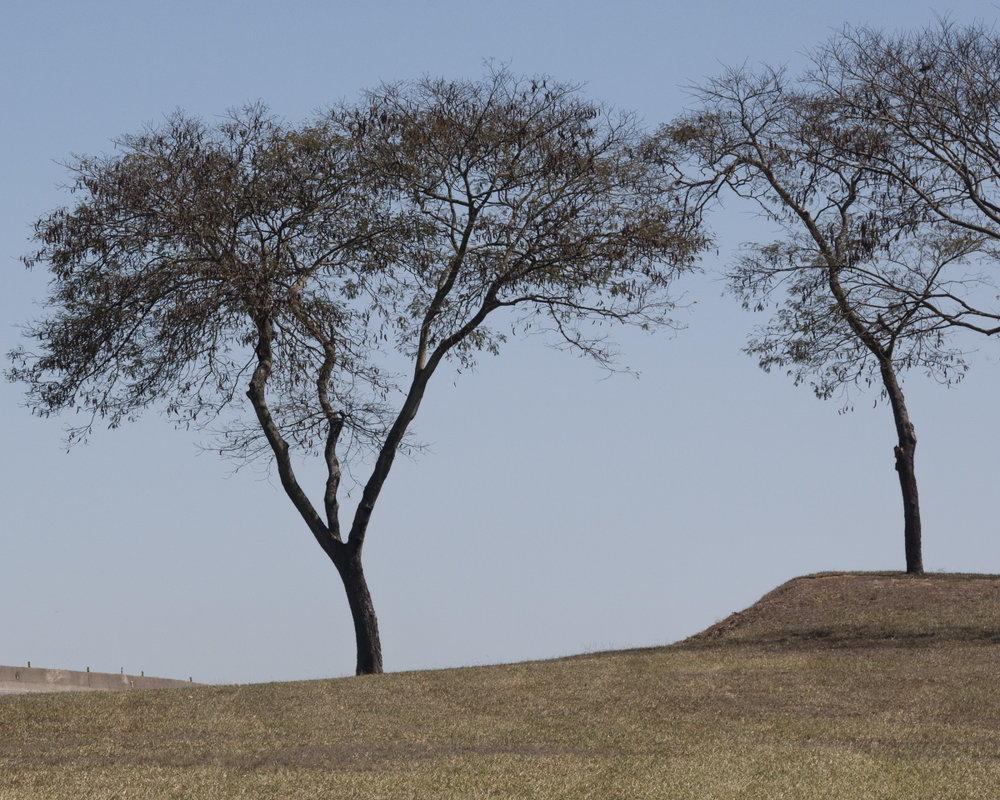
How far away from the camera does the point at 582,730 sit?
16.0 metres

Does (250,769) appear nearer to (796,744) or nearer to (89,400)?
→ (796,744)

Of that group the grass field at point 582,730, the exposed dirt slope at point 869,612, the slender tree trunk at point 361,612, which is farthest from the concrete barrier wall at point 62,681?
the exposed dirt slope at point 869,612

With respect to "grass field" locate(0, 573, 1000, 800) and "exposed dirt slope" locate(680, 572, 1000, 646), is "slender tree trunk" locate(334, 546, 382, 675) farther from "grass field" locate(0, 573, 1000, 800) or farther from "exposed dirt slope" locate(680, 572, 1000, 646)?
"exposed dirt slope" locate(680, 572, 1000, 646)

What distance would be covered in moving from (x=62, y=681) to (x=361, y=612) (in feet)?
35.3

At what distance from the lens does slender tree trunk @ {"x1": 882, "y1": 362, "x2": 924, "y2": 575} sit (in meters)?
31.6

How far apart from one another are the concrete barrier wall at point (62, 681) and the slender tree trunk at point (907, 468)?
19.7 meters

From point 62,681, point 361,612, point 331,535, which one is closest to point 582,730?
point 361,612

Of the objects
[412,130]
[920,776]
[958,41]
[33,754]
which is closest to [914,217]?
[958,41]

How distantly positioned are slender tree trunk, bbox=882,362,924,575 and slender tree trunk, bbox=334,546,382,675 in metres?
14.8

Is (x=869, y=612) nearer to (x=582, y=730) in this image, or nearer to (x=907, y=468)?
(x=907, y=468)

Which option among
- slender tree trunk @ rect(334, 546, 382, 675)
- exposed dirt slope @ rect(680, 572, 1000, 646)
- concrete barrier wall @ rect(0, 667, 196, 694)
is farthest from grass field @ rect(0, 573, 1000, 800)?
concrete barrier wall @ rect(0, 667, 196, 694)

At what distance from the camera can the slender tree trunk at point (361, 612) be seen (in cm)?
2683

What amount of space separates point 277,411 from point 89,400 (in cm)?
438

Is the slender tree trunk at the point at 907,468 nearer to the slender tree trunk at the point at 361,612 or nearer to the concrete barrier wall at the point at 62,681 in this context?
the slender tree trunk at the point at 361,612
